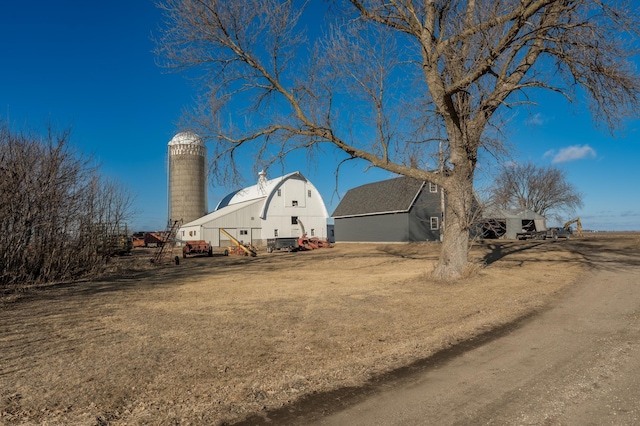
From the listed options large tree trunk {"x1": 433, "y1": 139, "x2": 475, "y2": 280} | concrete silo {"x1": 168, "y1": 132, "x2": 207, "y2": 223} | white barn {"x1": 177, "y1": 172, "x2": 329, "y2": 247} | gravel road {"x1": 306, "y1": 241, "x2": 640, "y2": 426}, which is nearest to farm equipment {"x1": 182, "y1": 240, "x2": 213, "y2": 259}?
white barn {"x1": 177, "y1": 172, "x2": 329, "y2": 247}

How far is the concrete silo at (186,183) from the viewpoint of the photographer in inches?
2101

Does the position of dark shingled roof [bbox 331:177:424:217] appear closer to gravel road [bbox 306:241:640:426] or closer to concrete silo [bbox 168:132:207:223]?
concrete silo [bbox 168:132:207:223]

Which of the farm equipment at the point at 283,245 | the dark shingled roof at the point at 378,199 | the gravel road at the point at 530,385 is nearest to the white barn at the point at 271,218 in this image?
the dark shingled roof at the point at 378,199

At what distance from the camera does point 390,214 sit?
3772 centimetres

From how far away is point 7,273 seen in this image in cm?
1245

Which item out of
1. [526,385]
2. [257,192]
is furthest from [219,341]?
[257,192]

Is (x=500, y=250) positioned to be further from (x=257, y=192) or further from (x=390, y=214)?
(x=257, y=192)

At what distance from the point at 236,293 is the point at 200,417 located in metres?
7.90

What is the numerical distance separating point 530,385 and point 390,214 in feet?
111

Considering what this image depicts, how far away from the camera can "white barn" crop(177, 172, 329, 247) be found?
4506 cm

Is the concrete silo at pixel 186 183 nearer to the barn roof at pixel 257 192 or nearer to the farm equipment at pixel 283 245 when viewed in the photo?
the barn roof at pixel 257 192

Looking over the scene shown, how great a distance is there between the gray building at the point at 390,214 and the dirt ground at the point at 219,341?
23.0 m

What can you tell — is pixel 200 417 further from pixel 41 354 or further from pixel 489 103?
pixel 489 103

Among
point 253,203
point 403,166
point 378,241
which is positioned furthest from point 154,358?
point 253,203
